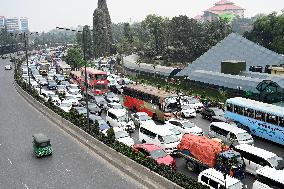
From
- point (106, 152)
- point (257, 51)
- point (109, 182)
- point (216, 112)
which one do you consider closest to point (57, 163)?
point (106, 152)

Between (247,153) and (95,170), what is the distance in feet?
40.0

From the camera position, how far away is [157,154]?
92.0ft

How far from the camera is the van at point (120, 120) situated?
38.4m

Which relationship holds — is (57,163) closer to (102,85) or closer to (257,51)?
(102,85)

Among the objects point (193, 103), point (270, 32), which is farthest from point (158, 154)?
point (270, 32)

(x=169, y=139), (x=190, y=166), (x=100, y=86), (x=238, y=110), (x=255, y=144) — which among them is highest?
(x=100, y=86)

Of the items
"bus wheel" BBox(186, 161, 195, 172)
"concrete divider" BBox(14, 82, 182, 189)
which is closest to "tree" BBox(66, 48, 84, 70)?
"concrete divider" BBox(14, 82, 182, 189)

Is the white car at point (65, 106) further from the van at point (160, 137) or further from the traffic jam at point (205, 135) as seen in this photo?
the van at point (160, 137)

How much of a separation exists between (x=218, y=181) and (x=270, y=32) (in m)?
92.3

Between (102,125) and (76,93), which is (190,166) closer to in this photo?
(102,125)

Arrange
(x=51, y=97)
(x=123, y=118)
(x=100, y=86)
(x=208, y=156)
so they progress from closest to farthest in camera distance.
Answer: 1. (x=208, y=156)
2. (x=123, y=118)
3. (x=51, y=97)
4. (x=100, y=86)

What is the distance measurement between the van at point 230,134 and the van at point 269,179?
8.10 meters

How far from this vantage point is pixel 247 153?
87.5ft

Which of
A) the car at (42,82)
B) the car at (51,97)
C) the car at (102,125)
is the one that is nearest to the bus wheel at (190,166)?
the car at (102,125)
